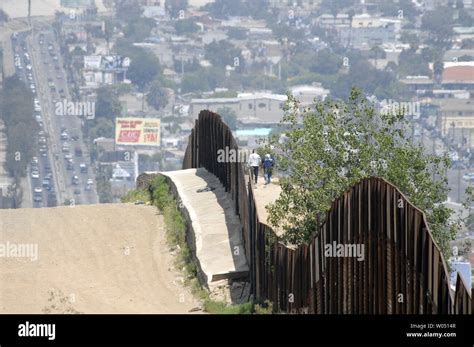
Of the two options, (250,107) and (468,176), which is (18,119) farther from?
(468,176)

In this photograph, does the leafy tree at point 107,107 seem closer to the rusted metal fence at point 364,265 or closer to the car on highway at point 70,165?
the car on highway at point 70,165

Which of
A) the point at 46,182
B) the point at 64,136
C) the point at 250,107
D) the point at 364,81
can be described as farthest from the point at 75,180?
the point at 364,81

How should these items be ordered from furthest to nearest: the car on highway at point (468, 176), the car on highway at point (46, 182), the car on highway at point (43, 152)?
the car on highway at point (43, 152) → the car on highway at point (46, 182) → the car on highway at point (468, 176)

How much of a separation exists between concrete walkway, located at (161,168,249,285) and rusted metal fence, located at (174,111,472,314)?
1.24 metres

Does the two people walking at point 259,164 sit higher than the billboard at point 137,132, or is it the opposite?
the two people walking at point 259,164

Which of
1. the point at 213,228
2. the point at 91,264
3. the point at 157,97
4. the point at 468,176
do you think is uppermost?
the point at 213,228

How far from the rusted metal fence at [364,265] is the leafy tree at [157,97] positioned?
17238 centimetres

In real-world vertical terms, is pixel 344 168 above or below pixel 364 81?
above

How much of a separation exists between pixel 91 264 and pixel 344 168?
4.56 m

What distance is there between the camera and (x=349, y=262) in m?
17.0

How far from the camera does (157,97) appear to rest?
19288 centimetres

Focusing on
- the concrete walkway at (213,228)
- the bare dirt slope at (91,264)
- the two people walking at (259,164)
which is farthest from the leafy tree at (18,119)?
the two people walking at (259,164)

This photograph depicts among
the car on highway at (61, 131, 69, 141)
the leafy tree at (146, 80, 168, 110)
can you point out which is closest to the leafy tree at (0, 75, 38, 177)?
the car on highway at (61, 131, 69, 141)

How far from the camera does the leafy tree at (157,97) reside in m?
193
